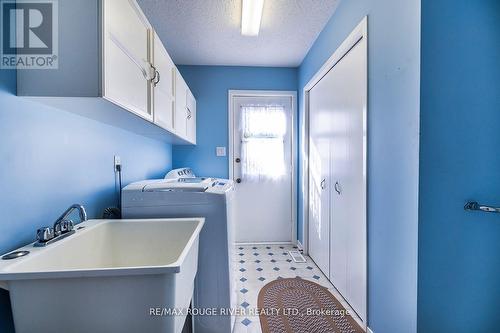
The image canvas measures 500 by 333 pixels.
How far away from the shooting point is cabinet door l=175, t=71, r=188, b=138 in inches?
74.4

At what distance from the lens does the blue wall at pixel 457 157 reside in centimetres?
99

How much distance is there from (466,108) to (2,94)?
6.38 feet

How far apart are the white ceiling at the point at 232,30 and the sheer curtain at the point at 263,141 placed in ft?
2.09

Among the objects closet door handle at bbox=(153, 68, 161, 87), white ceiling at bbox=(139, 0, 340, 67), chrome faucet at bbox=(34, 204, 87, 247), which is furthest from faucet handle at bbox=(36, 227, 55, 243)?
white ceiling at bbox=(139, 0, 340, 67)

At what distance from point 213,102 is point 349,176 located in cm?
202

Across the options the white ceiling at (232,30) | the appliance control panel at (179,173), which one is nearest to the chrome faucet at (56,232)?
the appliance control panel at (179,173)

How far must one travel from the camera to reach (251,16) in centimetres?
182

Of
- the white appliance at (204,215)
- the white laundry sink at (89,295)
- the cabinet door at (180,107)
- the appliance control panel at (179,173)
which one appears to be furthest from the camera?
the appliance control panel at (179,173)

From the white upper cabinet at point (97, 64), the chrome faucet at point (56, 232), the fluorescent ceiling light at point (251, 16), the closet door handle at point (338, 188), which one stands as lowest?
the chrome faucet at point (56, 232)

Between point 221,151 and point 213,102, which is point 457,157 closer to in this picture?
point 221,151

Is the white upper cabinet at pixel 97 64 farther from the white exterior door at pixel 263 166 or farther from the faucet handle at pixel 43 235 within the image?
the white exterior door at pixel 263 166

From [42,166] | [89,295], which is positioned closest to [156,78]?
[42,166]

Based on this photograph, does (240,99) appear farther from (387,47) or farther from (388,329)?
(388,329)

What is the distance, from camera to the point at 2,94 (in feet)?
2.58
